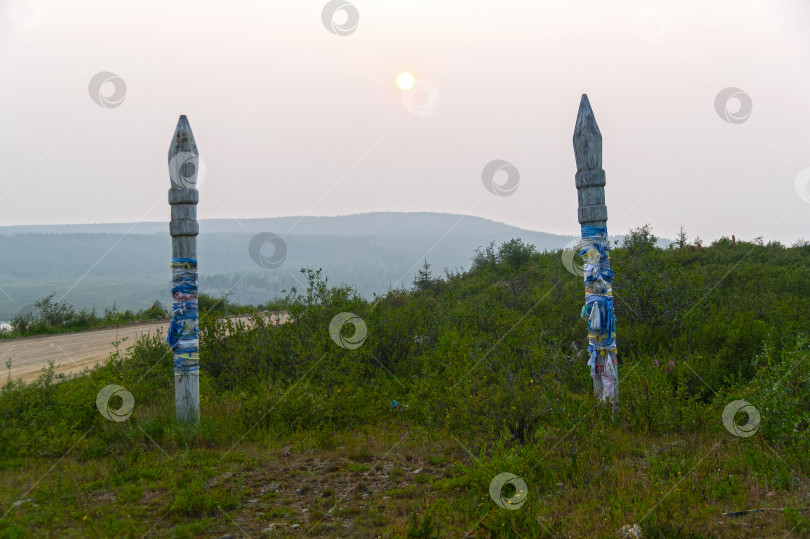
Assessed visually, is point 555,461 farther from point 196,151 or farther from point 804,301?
point 804,301

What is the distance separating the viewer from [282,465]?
6.25m

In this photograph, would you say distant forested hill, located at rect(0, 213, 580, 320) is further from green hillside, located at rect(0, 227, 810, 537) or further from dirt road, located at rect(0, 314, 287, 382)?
green hillside, located at rect(0, 227, 810, 537)

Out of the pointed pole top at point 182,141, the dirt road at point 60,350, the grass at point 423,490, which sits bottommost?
the grass at point 423,490

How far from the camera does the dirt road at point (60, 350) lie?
1136 centimetres

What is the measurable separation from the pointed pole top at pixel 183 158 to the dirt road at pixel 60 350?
4.98 meters

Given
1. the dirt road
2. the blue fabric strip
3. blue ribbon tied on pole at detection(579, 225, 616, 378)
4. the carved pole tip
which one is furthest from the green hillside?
the carved pole tip

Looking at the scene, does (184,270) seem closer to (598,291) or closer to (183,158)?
(183,158)

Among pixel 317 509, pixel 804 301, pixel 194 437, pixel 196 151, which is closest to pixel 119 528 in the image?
pixel 317 509

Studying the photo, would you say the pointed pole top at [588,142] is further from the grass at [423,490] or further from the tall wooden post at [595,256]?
the grass at [423,490]

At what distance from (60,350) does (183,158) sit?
33.0 ft

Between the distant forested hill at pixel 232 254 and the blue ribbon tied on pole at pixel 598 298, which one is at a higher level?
the distant forested hill at pixel 232 254

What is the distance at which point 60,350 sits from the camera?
14125 millimetres

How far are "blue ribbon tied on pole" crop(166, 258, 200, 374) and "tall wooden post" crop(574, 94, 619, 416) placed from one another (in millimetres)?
5517

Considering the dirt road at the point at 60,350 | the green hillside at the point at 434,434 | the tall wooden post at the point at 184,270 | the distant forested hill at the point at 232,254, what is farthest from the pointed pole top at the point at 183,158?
the distant forested hill at the point at 232,254
